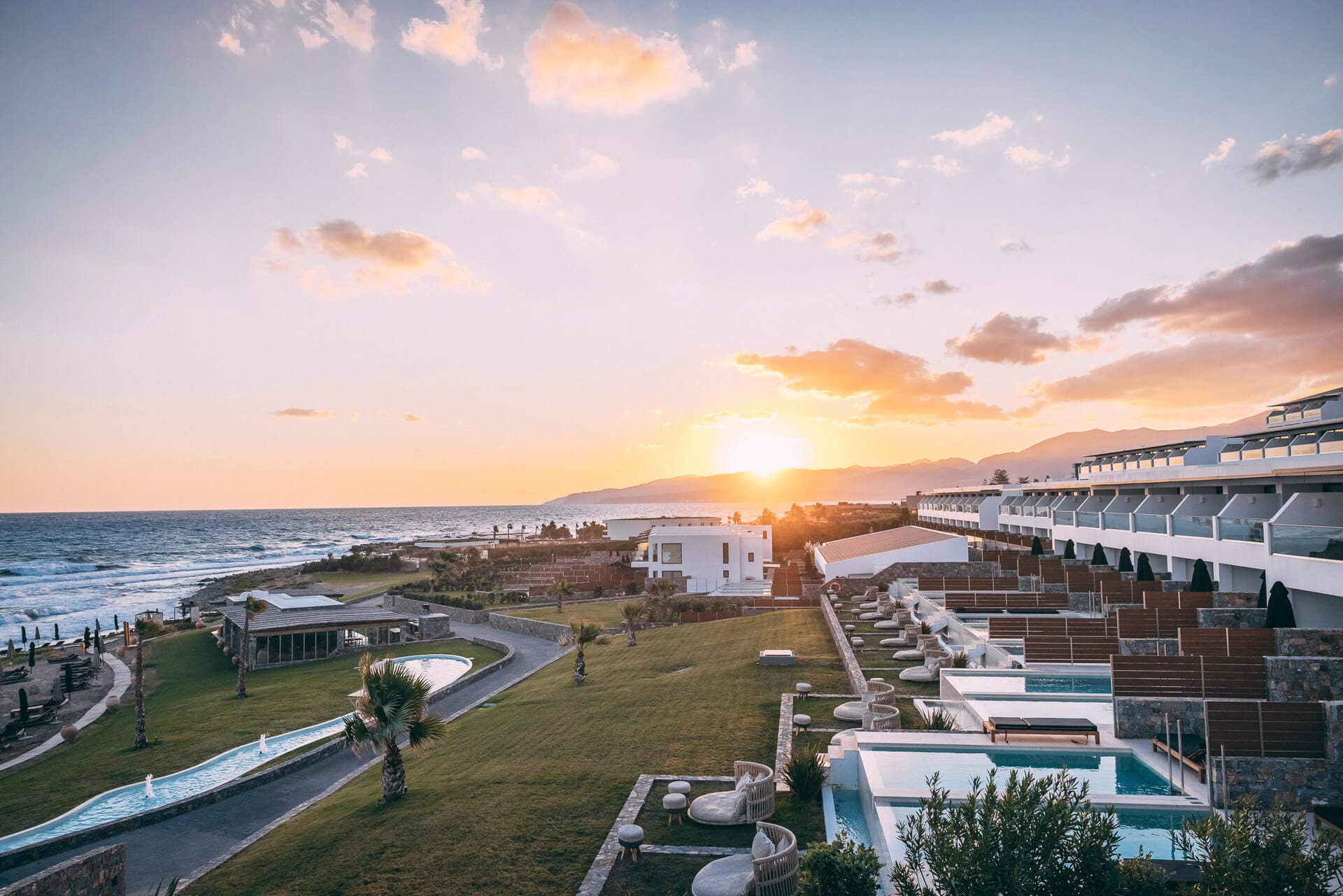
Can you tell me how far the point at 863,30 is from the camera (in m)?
24.3

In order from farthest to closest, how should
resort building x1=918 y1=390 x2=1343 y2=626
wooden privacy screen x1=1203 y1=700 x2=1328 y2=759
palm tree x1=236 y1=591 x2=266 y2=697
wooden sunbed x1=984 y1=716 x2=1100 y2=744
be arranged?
palm tree x1=236 y1=591 x2=266 y2=697 < resort building x1=918 y1=390 x2=1343 y2=626 < wooden sunbed x1=984 y1=716 x2=1100 y2=744 < wooden privacy screen x1=1203 y1=700 x2=1328 y2=759

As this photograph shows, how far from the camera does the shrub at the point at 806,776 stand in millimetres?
12078

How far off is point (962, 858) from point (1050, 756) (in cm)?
662

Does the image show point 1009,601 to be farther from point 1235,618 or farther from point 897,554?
point 897,554

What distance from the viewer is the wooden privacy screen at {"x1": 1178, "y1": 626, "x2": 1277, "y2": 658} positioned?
14148 mm

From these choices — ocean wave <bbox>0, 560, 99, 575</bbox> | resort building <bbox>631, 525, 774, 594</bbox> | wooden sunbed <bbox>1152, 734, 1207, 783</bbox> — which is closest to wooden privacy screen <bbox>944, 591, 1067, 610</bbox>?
wooden sunbed <bbox>1152, 734, 1207, 783</bbox>

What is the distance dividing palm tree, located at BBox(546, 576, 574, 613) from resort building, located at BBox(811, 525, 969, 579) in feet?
55.2

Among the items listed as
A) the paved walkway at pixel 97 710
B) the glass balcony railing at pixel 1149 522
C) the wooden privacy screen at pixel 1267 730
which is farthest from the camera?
the glass balcony railing at pixel 1149 522

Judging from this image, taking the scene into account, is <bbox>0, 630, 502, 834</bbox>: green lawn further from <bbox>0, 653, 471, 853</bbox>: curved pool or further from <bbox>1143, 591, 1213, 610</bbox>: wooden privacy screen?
<bbox>1143, 591, 1213, 610</bbox>: wooden privacy screen

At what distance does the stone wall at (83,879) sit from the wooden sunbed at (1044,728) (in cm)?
1535

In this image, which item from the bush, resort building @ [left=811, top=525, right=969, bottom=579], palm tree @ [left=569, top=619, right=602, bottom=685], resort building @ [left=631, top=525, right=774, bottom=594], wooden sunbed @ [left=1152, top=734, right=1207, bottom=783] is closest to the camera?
the bush

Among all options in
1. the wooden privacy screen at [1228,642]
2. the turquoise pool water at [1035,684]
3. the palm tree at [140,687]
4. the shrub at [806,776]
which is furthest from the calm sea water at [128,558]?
the wooden privacy screen at [1228,642]

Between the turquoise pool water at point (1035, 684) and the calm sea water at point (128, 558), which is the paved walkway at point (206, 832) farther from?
the calm sea water at point (128, 558)

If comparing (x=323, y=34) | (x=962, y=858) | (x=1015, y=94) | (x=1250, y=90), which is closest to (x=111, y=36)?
(x=323, y=34)
